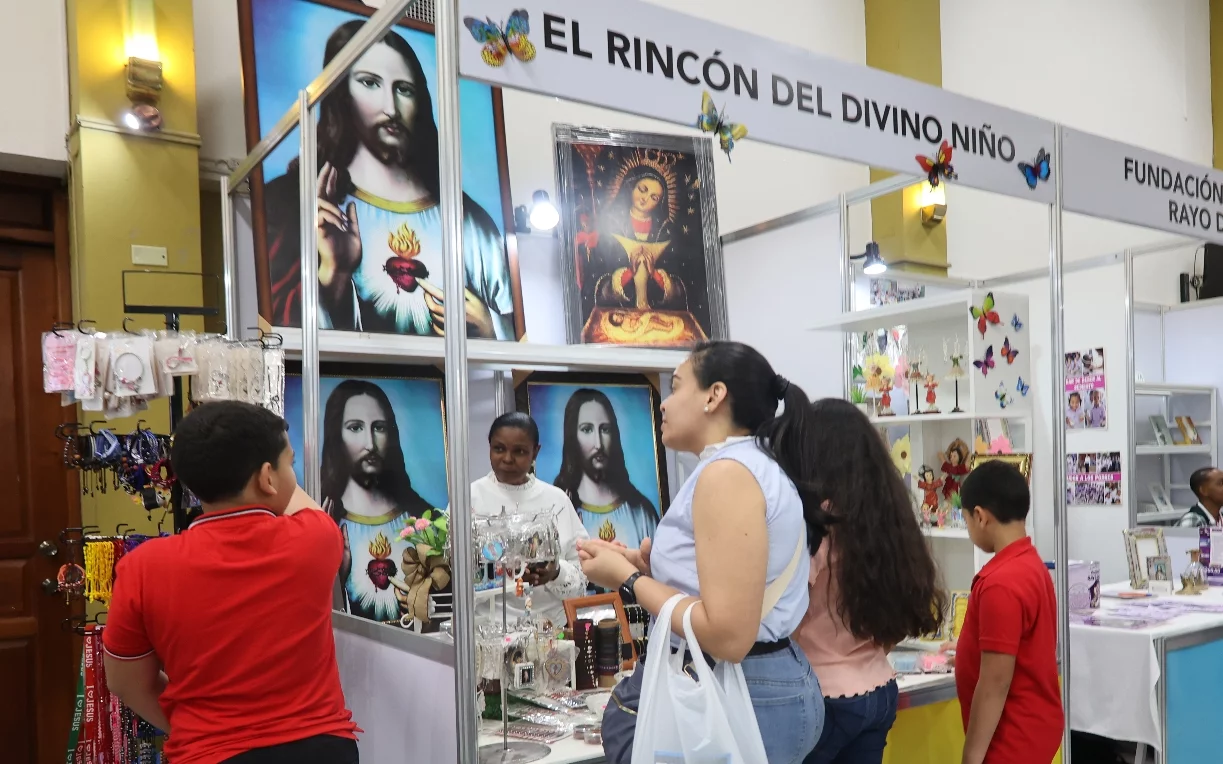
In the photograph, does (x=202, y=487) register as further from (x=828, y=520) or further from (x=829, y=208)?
(x=829, y=208)

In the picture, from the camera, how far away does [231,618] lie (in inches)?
79.4

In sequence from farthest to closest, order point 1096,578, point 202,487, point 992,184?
point 1096,578 < point 992,184 < point 202,487

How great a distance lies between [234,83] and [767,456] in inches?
146

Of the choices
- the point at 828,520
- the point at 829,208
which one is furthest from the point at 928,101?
the point at 829,208

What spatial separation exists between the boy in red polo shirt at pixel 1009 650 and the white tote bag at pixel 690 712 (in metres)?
1.10

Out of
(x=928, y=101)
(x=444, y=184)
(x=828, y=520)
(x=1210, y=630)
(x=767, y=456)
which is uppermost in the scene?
(x=928, y=101)

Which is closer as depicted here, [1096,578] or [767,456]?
[767,456]

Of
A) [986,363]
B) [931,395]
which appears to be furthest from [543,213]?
[986,363]

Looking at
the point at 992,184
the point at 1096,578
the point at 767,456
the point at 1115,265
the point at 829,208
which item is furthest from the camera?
the point at 1115,265

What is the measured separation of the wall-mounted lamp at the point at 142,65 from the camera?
396 centimetres

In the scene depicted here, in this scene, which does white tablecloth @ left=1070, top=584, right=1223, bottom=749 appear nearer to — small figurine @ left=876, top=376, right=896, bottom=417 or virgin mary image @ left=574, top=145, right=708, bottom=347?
small figurine @ left=876, top=376, right=896, bottom=417

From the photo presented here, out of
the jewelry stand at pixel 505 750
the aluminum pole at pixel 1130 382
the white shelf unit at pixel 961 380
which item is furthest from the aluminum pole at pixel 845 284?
the jewelry stand at pixel 505 750

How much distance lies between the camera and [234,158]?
4496 mm

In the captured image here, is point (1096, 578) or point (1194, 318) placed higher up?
point (1194, 318)
